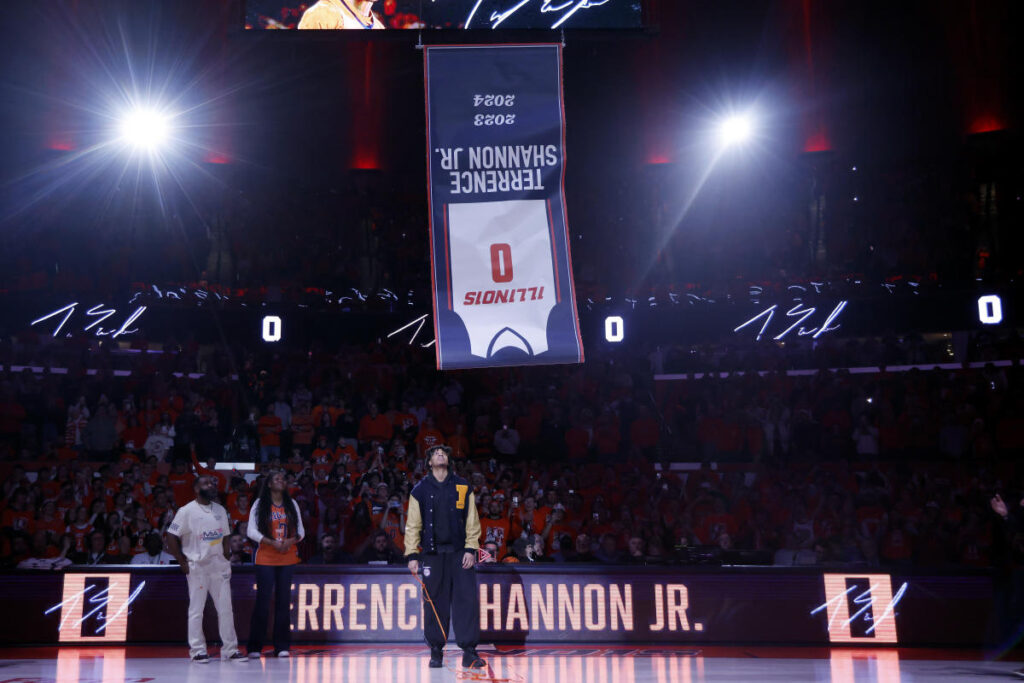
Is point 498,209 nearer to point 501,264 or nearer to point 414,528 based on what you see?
point 501,264

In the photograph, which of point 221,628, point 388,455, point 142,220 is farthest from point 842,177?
point 221,628

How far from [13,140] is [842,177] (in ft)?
61.7

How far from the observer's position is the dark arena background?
27.0 feet

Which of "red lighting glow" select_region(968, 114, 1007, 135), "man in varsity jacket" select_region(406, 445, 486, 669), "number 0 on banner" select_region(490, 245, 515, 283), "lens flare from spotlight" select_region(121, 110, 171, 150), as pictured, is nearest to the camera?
"number 0 on banner" select_region(490, 245, 515, 283)

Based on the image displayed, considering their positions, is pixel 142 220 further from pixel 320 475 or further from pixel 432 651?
pixel 432 651

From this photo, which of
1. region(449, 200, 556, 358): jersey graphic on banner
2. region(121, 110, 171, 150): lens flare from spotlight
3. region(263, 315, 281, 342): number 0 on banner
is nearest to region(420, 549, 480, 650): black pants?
region(449, 200, 556, 358): jersey graphic on banner

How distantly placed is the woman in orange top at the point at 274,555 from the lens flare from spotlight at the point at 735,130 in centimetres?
1651

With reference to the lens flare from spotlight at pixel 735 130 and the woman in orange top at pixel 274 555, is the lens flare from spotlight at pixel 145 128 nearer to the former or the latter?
the lens flare from spotlight at pixel 735 130

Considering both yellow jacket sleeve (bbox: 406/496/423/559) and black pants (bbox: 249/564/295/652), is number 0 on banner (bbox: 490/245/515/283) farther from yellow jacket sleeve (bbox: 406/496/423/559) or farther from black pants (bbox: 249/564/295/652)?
black pants (bbox: 249/564/295/652)

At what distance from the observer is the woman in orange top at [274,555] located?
27.8ft

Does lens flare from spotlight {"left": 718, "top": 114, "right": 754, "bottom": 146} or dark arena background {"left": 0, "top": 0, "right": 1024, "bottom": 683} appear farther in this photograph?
lens flare from spotlight {"left": 718, "top": 114, "right": 754, "bottom": 146}

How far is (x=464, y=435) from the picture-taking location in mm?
15953

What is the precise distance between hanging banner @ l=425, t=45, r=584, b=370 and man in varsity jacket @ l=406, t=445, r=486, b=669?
1.57 m

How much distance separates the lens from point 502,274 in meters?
6.99
